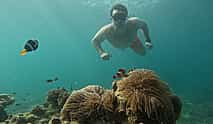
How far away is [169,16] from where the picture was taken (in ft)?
222

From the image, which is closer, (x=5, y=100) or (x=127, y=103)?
(x=127, y=103)

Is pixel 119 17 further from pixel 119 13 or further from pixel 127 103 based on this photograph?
pixel 127 103

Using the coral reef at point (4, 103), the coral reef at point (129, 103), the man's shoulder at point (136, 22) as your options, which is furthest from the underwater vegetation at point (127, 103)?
the man's shoulder at point (136, 22)

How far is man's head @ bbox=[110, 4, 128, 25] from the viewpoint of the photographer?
13172 mm

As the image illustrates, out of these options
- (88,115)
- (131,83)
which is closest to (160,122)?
(131,83)

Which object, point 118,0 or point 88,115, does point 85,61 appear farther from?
point 88,115

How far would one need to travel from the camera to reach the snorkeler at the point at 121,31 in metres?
13.2

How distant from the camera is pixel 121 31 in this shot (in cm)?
1432

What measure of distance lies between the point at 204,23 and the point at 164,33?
16779mm

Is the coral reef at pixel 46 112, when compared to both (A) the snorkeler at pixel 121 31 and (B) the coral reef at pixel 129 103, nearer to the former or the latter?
(B) the coral reef at pixel 129 103

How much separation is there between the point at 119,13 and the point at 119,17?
0.91ft

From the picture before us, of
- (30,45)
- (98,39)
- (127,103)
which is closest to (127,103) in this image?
(127,103)

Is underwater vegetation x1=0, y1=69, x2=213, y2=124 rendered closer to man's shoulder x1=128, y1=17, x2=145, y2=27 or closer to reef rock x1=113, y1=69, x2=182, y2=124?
reef rock x1=113, y1=69, x2=182, y2=124

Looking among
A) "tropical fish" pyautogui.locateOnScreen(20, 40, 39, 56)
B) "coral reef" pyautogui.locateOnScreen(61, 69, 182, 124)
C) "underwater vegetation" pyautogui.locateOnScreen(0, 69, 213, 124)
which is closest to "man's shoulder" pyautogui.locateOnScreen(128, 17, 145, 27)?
"tropical fish" pyautogui.locateOnScreen(20, 40, 39, 56)
